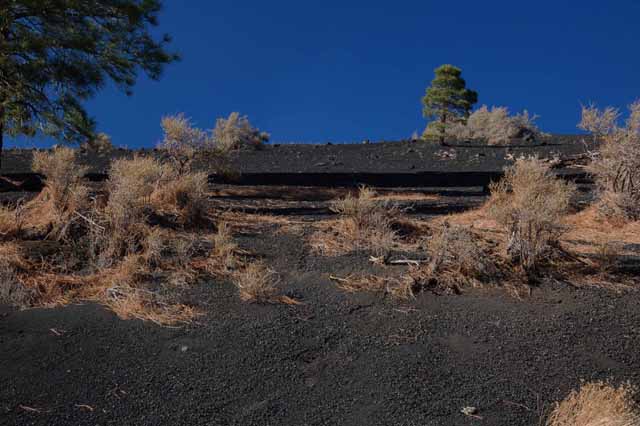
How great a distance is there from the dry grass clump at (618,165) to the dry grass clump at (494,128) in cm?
1263

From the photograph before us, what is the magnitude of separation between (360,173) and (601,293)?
10249 mm

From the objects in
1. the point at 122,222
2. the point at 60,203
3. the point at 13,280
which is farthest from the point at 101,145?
the point at 13,280

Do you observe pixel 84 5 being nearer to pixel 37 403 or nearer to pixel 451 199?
pixel 451 199

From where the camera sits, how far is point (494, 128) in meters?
22.4

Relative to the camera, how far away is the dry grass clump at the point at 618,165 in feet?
26.4

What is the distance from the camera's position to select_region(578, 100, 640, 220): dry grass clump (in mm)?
8039

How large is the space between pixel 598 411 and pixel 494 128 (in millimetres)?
20733

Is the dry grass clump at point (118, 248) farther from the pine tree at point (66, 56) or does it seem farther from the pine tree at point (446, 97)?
the pine tree at point (446, 97)

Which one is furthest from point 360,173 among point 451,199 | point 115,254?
point 115,254

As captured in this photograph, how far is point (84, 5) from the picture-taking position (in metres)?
11.5

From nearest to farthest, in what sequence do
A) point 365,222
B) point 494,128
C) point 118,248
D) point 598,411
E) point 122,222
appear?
1. point 598,411
2. point 118,248
3. point 122,222
4. point 365,222
5. point 494,128

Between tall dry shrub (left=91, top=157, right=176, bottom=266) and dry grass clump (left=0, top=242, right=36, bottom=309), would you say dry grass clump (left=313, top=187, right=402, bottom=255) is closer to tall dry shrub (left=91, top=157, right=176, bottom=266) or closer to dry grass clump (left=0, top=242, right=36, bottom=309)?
tall dry shrub (left=91, top=157, right=176, bottom=266)

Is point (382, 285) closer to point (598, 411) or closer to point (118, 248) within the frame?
point (598, 411)

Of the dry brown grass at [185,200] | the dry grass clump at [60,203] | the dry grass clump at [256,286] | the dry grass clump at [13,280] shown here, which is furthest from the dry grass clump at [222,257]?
the dry grass clump at [60,203]
